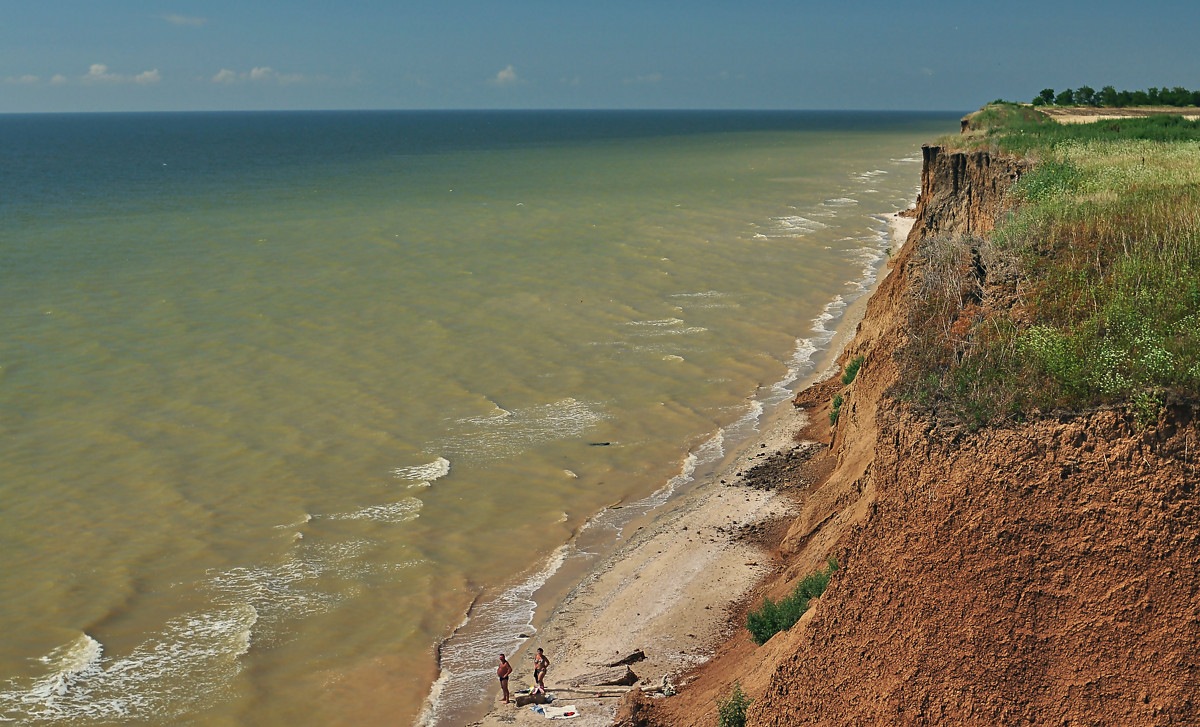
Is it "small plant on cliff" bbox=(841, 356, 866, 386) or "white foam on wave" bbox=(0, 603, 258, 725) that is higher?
"small plant on cliff" bbox=(841, 356, 866, 386)

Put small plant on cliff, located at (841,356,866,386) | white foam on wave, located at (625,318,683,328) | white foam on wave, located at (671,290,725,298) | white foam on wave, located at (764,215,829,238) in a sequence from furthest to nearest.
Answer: white foam on wave, located at (764,215,829,238) < white foam on wave, located at (671,290,725,298) < white foam on wave, located at (625,318,683,328) < small plant on cliff, located at (841,356,866,386)

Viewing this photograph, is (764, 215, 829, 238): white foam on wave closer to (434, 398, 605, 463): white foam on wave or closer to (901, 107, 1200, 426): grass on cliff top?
(434, 398, 605, 463): white foam on wave

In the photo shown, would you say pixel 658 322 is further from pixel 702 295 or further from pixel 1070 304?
pixel 1070 304

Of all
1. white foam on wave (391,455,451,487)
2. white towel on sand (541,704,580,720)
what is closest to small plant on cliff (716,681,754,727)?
white towel on sand (541,704,580,720)

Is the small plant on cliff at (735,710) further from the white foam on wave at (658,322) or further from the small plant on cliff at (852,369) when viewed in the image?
the white foam on wave at (658,322)

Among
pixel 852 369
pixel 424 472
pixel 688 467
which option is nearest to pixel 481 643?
pixel 424 472

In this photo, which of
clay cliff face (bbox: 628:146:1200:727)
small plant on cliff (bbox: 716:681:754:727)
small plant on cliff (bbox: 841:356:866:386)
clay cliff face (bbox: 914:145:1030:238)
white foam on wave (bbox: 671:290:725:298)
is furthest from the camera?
white foam on wave (bbox: 671:290:725:298)

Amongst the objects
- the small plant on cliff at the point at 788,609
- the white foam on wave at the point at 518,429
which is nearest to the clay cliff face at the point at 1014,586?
the small plant on cliff at the point at 788,609
